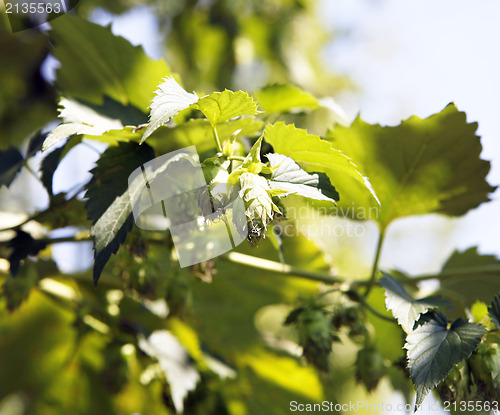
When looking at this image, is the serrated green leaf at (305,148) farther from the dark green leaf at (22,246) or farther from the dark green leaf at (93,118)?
the dark green leaf at (22,246)

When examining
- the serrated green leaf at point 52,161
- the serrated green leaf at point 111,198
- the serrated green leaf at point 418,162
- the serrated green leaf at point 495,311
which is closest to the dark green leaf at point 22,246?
the serrated green leaf at point 52,161

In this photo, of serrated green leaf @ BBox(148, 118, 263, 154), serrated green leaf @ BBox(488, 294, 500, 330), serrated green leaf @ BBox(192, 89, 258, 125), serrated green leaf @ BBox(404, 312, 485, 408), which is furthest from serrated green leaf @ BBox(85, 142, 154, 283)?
serrated green leaf @ BBox(488, 294, 500, 330)

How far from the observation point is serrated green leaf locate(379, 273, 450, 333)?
2.08 feet

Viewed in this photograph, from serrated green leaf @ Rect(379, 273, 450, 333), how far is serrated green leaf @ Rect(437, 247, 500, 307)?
0.68ft

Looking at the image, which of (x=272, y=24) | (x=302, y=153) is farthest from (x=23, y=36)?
(x=272, y=24)

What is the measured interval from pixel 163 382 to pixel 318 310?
1.28ft

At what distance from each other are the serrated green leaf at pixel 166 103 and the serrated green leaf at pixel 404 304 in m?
0.38

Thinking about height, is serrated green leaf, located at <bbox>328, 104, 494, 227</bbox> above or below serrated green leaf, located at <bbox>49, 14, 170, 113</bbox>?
below

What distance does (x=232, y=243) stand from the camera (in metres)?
0.76

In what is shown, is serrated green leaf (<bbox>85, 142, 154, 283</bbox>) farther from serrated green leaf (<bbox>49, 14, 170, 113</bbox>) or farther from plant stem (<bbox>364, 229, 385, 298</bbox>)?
plant stem (<bbox>364, 229, 385, 298</bbox>)

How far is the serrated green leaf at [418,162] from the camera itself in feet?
2.57

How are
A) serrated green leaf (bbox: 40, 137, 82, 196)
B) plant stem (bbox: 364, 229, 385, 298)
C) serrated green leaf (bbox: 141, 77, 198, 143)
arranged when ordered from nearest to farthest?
serrated green leaf (bbox: 141, 77, 198, 143)
serrated green leaf (bbox: 40, 137, 82, 196)
plant stem (bbox: 364, 229, 385, 298)

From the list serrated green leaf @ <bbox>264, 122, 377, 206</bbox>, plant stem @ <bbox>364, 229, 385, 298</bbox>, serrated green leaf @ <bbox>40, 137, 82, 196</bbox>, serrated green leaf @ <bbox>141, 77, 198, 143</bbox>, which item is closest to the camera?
serrated green leaf @ <bbox>141, 77, 198, 143</bbox>

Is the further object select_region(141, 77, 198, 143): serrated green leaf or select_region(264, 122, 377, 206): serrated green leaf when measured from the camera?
select_region(264, 122, 377, 206): serrated green leaf
